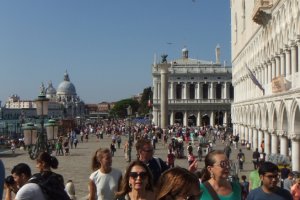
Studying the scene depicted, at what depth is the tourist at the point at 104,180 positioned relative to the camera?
6.43 m

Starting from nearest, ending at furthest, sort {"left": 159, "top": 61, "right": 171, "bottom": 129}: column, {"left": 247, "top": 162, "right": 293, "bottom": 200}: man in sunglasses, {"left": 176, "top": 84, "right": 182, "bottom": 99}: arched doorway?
{"left": 247, "top": 162, "right": 293, "bottom": 200}: man in sunglasses, {"left": 159, "top": 61, "right": 171, "bottom": 129}: column, {"left": 176, "top": 84, "right": 182, "bottom": 99}: arched doorway

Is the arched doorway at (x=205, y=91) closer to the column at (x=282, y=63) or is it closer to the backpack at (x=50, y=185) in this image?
the column at (x=282, y=63)

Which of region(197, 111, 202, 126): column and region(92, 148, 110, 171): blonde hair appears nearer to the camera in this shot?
region(92, 148, 110, 171): blonde hair

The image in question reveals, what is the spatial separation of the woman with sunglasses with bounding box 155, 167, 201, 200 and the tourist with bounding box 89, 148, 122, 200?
8.93ft

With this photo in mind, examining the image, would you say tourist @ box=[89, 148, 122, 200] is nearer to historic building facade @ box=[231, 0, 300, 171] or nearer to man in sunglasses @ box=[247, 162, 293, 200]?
man in sunglasses @ box=[247, 162, 293, 200]

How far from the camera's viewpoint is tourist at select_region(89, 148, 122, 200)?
643 centimetres

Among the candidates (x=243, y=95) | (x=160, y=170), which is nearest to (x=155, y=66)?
(x=243, y=95)

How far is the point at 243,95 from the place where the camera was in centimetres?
4075

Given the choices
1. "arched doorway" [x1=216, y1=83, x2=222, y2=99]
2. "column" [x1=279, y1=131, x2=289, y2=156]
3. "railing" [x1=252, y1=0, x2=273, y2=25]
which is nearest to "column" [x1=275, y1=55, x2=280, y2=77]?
"railing" [x1=252, y1=0, x2=273, y2=25]

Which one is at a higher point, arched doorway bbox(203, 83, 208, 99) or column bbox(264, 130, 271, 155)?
arched doorway bbox(203, 83, 208, 99)

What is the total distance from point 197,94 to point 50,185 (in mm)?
83124

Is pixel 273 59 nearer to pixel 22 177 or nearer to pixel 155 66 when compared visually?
pixel 22 177

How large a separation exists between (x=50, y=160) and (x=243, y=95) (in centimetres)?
3589

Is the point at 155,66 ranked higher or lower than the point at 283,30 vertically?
higher
